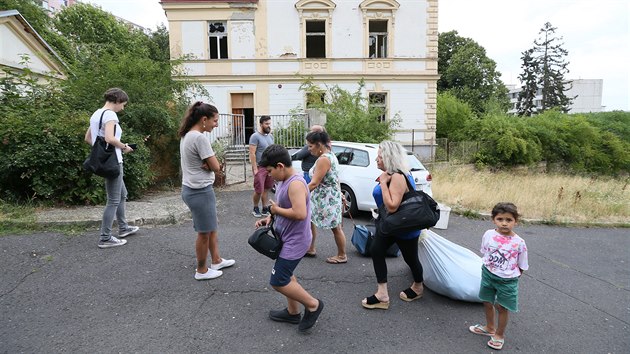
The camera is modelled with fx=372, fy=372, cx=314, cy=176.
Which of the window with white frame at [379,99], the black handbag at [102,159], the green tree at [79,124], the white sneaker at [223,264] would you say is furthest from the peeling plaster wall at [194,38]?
the white sneaker at [223,264]

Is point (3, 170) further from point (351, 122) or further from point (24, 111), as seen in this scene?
point (351, 122)

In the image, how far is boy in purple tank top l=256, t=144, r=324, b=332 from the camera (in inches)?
113

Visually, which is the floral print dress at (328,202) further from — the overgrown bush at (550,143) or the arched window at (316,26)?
the overgrown bush at (550,143)

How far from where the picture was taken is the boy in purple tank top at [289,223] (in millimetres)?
2865

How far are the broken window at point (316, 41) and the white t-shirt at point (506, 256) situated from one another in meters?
19.5

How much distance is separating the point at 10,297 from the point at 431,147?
798 inches

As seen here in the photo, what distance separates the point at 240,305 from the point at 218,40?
63.8 ft

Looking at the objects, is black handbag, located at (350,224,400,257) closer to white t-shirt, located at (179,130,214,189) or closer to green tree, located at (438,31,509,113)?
white t-shirt, located at (179,130,214,189)

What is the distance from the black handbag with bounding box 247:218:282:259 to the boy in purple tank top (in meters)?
0.05

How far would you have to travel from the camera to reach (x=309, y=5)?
2023cm

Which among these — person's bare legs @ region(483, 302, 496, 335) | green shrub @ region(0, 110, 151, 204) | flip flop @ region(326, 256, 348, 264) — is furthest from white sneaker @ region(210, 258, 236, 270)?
green shrub @ region(0, 110, 151, 204)

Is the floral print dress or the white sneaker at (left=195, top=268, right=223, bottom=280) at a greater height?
the floral print dress

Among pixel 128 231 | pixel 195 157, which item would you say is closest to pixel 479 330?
pixel 195 157

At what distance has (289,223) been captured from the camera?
2971 millimetres
